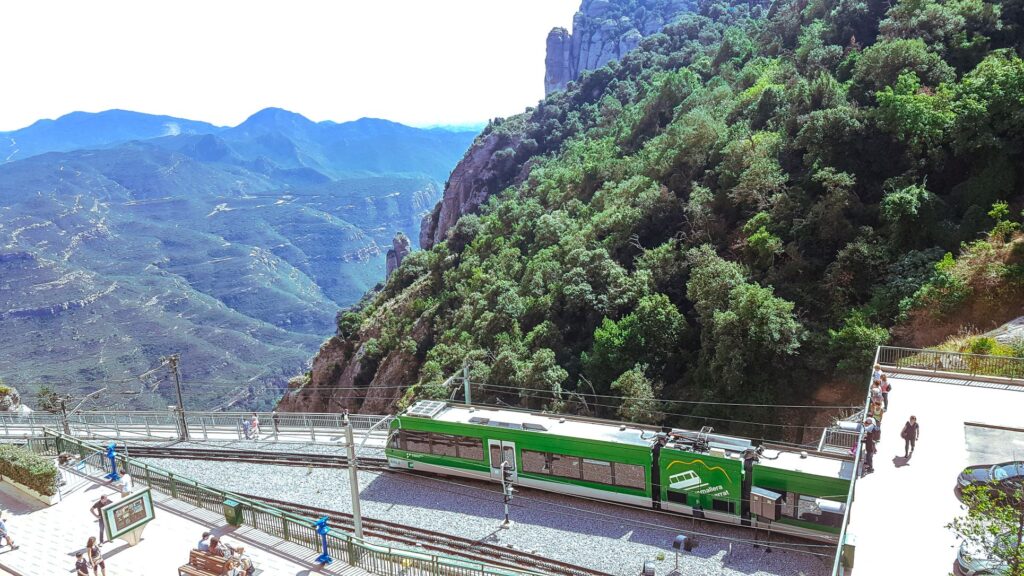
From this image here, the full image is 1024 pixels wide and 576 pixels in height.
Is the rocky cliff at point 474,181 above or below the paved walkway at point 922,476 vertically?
above

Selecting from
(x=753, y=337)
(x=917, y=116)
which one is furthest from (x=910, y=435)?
(x=917, y=116)

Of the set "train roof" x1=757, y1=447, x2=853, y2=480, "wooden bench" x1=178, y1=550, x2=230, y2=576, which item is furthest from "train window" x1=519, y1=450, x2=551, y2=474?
"wooden bench" x1=178, y1=550, x2=230, y2=576

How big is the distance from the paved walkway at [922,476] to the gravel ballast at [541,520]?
9.33 ft

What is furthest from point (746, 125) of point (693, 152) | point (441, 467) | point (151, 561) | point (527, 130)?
point (527, 130)

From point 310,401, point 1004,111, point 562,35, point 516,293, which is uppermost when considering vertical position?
point 562,35

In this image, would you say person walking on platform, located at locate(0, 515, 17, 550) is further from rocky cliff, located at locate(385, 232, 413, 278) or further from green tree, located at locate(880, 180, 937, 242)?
rocky cliff, located at locate(385, 232, 413, 278)

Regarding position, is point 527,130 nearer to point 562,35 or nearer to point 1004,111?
point 562,35

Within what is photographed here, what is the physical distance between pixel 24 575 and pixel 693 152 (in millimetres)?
43432

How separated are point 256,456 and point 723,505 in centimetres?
2029

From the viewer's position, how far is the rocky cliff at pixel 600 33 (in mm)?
143500

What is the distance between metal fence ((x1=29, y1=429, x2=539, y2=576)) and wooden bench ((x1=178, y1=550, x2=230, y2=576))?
221cm

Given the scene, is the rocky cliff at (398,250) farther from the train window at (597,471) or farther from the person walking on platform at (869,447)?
the person walking on platform at (869,447)

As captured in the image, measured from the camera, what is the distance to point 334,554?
17500mm

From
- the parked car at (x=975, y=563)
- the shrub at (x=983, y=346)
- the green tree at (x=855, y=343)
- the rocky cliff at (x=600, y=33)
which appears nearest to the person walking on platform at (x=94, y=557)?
the parked car at (x=975, y=563)
